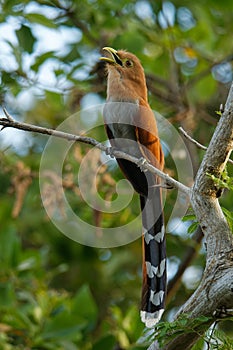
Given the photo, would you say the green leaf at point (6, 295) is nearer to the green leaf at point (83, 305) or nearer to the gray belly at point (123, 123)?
the green leaf at point (83, 305)

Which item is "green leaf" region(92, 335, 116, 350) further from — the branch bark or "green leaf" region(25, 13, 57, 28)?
"green leaf" region(25, 13, 57, 28)

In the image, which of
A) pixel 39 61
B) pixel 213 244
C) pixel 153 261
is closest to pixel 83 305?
pixel 153 261

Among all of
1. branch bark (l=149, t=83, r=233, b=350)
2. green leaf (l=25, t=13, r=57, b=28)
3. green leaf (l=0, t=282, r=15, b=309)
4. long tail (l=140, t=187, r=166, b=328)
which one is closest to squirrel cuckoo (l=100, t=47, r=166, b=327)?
long tail (l=140, t=187, r=166, b=328)

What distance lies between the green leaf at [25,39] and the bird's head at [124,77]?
0.49 meters

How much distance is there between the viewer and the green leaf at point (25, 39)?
164 inches

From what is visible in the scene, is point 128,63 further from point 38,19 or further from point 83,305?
point 83,305

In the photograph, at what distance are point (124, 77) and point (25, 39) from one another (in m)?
0.69

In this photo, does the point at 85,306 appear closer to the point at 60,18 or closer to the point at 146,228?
the point at 146,228

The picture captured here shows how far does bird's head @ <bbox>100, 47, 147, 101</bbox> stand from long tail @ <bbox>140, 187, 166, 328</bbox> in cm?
67

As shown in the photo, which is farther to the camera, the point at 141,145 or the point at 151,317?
the point at 141,145

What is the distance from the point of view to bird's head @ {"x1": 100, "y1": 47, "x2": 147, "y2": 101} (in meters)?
3.92

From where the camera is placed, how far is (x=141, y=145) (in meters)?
3.74

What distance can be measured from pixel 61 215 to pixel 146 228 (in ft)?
3.06

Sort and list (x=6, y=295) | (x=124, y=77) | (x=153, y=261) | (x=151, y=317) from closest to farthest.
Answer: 1. (x=151, y=317)
2. (x=153, y=261)
3. (x=124, y=77)
4. (x=6, y=295)
